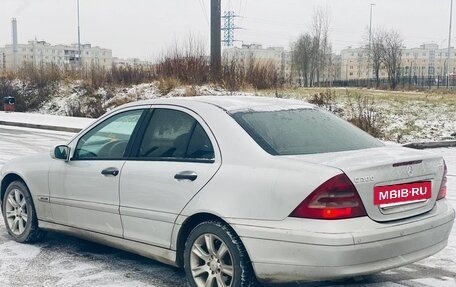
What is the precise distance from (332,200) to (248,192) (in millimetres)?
588

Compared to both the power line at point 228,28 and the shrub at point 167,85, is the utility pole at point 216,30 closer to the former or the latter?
the shrub at point 167,85

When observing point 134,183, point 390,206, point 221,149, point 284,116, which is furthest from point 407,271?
point 134,183

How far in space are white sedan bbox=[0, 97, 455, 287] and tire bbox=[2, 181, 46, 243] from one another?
541 mm

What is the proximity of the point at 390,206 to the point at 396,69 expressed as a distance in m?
47.3

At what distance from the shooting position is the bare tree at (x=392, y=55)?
48438mm

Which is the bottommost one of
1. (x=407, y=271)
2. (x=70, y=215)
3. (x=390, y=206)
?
(x=407, y=271)

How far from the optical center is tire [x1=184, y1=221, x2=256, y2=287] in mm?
4180

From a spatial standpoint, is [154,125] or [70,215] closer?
[154,125]

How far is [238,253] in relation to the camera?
4.16 m

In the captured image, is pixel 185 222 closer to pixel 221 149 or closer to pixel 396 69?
pixel 221 149

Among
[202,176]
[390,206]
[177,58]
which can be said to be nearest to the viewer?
[390,206]

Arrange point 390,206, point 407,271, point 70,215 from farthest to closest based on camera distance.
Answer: point 70,215 → point 407,271 → point 390,206

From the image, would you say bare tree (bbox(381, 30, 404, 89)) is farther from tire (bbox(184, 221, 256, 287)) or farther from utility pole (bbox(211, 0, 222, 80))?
tire (bbox(184, 221, 256, 287))

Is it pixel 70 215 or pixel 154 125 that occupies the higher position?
pixel 154 125
